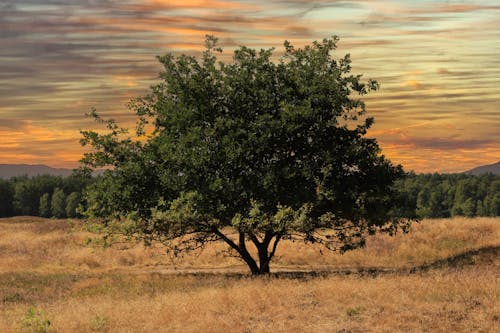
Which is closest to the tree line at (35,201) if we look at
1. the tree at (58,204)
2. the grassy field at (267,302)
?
the tree at (58,204)

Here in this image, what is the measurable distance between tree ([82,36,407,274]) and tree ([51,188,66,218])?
161 meters

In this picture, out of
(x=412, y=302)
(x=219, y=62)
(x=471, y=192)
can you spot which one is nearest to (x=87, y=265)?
(x=219, y=62)

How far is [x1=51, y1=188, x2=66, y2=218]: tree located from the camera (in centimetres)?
18450

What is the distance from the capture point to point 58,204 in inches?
7288

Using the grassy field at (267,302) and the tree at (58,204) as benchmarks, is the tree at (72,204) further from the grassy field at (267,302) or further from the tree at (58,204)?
the grassy field at (267,302)

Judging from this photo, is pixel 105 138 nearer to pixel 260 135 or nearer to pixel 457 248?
pixel 260 135

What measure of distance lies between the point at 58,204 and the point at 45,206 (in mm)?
7162

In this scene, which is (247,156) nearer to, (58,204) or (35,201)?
(58,204)

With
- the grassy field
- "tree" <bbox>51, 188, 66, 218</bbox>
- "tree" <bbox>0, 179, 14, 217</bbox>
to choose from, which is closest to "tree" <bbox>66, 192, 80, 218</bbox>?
"tree" <bbox>51, 188, 66, 218</bbox>

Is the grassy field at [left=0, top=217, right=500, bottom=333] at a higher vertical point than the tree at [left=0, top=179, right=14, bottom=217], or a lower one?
Result: lower

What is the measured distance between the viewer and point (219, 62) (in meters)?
29.8

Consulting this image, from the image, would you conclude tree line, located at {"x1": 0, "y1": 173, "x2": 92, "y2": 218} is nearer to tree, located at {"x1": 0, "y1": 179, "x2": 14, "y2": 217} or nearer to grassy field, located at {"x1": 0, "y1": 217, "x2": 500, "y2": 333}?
tree, located at {"x1": 0, "y1": 179, "x2": 14, "y2": 217}

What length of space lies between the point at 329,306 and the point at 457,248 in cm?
2783

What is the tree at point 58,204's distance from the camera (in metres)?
184
